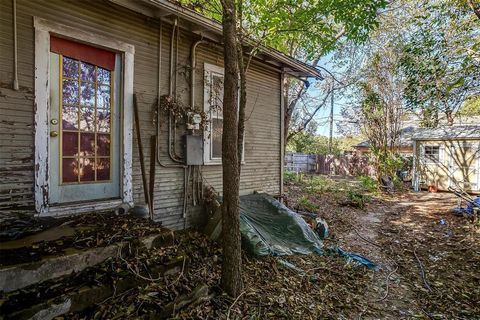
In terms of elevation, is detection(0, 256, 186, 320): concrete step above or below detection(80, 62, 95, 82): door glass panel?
below

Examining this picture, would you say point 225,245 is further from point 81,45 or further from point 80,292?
point 81,45

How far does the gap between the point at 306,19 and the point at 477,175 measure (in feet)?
40.7

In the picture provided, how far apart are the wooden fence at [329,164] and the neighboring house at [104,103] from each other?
52.5 feet

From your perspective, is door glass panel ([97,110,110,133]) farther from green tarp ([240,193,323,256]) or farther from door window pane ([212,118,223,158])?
green tarp ([240,193,323,256])

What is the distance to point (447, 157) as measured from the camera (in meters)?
12.7

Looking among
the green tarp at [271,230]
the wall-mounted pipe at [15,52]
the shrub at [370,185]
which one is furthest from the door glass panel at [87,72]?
the shrub at [370,185]

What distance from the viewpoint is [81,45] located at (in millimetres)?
3402

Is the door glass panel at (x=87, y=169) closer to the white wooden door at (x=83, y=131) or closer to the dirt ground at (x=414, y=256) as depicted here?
the white wooden door at (x=83, y=131)

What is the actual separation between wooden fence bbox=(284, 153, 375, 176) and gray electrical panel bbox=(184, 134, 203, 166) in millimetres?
15901

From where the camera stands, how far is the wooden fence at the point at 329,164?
2016 centimetres

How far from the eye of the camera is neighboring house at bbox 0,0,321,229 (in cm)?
294

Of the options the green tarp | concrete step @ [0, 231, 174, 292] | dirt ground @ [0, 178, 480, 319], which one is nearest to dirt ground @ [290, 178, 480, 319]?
dirt ground @ [0, 178, 480, 319]

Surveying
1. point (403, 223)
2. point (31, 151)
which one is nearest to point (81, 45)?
point (31, 151)


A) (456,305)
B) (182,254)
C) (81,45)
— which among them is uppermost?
(81,45)
